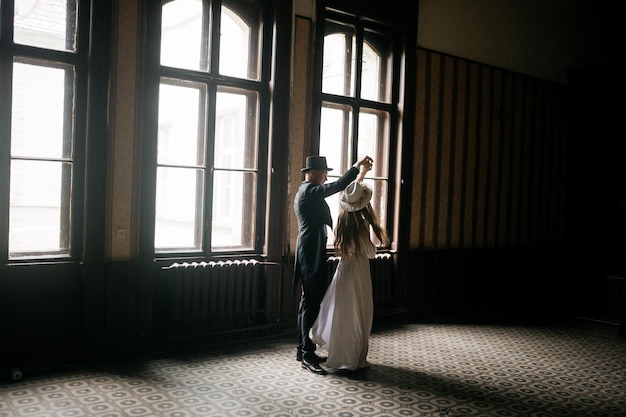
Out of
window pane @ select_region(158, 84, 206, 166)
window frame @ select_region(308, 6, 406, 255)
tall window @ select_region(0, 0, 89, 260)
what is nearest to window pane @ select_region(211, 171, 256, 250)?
window pane @ select_region(158, 84, 206, 166)

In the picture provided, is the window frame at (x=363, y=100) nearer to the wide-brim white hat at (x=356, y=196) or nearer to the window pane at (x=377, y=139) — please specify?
the window pane at (x=377, y=139)

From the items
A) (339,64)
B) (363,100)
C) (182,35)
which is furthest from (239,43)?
(363,100)

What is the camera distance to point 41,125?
438cm

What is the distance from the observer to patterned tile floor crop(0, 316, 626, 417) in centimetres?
359

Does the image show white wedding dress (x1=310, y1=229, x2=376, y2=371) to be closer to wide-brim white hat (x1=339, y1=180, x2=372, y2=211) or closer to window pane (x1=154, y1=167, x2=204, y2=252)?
wide-brim white hat (x1=339, y1=180, x2=372, y2=211)

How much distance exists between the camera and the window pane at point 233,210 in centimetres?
530

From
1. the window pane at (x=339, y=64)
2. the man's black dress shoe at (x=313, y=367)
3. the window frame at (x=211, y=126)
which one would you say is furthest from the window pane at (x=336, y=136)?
the man's black dress shoe at (x=313, y=367)

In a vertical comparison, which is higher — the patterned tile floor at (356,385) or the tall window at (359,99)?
the tall window at (359,99)

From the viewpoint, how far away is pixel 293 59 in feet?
18.2

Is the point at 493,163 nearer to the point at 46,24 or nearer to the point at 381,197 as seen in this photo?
the point at 381,197

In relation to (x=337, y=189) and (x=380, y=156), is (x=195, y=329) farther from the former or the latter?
(x=380, y=156)

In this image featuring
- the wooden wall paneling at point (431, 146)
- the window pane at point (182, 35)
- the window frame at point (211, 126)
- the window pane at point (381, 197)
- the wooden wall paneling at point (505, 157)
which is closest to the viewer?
the window frame at point (211, 126)

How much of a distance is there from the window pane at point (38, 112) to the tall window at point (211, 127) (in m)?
0.81

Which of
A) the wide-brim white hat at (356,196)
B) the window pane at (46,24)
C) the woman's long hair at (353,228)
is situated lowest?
the woman's long hair at (353,228)
